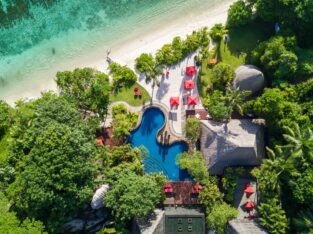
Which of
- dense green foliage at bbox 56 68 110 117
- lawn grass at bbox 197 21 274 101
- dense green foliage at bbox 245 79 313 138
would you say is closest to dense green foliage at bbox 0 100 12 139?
dense green foliage at bbox 56 68 110 117

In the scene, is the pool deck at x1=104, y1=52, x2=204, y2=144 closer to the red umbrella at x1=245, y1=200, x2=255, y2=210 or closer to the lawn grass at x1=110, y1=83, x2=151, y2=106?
the lawn grass at x1=110, y1=83, x2=151, y2=106

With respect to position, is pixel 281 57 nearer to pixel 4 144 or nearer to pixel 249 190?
pixel 249 190

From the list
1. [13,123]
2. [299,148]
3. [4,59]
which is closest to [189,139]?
[299,148]

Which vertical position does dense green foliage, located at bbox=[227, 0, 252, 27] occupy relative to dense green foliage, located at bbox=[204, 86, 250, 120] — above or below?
above

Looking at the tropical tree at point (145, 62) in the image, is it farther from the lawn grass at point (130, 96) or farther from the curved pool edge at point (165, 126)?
the curved pool edge at point (165, 126)

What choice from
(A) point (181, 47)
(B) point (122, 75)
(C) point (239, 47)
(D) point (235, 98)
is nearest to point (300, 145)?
(D) point (235, 98)

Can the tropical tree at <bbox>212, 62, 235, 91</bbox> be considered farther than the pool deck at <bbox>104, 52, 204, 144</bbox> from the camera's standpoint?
No

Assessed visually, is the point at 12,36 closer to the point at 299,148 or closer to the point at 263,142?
the point at 263,142
